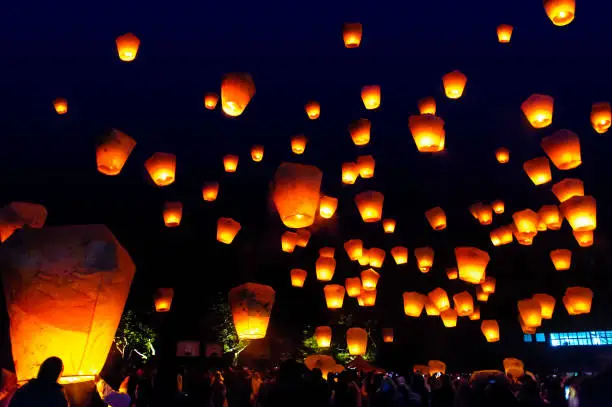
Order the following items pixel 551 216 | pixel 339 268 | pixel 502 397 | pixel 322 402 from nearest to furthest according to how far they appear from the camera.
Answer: pixel 502 397
pixel 322 402
pixel 551 216
pixel 339 268

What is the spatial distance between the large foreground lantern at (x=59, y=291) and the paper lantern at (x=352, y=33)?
199 inches

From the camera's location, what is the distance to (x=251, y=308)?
8.66 m

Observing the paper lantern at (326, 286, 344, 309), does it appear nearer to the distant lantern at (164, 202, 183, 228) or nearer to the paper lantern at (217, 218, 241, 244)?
the paper lantern at (217, 218, 241, 244)

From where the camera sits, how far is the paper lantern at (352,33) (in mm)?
7949

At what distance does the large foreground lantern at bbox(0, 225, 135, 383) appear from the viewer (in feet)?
13.5

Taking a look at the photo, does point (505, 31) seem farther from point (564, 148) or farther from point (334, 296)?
point (334, 296)

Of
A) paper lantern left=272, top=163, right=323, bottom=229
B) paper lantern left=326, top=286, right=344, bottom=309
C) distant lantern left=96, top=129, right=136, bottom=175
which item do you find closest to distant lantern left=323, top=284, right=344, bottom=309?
paper lantern left=326, top=286, right=344, bottom=309

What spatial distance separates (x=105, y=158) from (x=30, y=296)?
330 cm

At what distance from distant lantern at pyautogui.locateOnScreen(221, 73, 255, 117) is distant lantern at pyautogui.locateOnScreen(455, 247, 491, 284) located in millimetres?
5198

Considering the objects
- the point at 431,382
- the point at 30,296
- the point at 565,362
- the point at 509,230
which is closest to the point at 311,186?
the point at 30,296

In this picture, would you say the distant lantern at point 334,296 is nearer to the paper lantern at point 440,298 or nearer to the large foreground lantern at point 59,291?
the paper lantern at point 440,298

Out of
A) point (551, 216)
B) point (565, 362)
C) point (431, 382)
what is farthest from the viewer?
point (565, 362)

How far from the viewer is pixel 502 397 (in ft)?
7.97

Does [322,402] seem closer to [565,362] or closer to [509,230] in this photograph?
[509,230]
